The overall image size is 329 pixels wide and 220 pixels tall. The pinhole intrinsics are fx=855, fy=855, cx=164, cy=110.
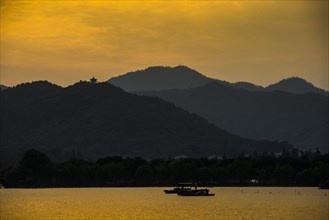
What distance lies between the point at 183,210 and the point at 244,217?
994 inches

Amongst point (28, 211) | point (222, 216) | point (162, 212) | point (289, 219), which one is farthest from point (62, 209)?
point (289, 219)

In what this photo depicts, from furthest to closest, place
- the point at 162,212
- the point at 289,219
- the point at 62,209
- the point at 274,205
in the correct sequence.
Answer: the point at 274,205 < the point at 62,209 < the point at 162,212 < the point at 289,219

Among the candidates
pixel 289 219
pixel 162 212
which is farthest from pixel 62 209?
pixel 289 219

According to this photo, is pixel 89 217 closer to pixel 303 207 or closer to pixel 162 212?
pixel 162 212

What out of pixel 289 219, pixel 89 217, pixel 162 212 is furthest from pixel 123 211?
pixel 289 219

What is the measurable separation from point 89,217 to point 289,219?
109 ft

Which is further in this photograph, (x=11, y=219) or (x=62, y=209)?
(x=62, y=209)

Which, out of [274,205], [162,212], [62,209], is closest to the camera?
[162,212]

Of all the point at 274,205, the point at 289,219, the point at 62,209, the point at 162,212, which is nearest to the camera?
the point at 289,219

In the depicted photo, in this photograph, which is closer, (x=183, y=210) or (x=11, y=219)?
(x=11, y=219)

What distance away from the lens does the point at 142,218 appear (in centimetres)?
14088

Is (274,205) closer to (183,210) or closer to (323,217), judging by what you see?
(183,210)

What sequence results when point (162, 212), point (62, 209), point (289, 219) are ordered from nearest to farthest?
point (289, 219) < point (162, 212) < point (62, 209)

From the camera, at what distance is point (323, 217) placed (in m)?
142
